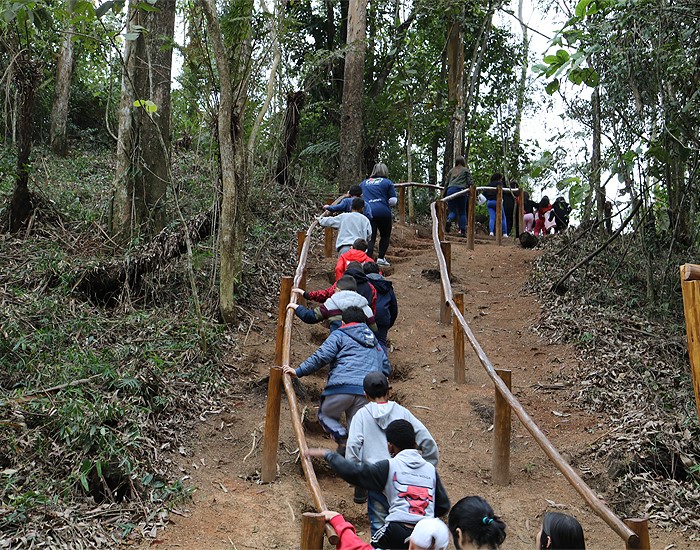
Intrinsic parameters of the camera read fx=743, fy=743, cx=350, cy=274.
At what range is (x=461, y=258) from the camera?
13789 mm

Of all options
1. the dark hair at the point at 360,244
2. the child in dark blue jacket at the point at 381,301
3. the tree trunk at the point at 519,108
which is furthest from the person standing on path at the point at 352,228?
the tree trunk at the point at 519,108

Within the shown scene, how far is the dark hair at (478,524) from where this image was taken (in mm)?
3463

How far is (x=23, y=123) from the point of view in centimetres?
1009

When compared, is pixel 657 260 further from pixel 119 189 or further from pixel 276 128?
pixel 119 189

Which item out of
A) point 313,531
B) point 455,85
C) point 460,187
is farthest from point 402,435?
point 455,85

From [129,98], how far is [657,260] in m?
8.17

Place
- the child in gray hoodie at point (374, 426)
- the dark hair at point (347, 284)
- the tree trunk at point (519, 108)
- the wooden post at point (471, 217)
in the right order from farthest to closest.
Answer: the tree trunk at point (519, 108) → the wooden post at point (471, 217) → the dark hair at point (347, 284) → the child in gray hoodie at point (374, 426)

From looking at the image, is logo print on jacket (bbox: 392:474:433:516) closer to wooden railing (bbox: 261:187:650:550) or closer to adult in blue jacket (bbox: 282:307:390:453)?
wooden railing (bbox: 261:187:650:550)

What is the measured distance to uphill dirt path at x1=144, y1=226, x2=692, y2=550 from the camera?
5848mm

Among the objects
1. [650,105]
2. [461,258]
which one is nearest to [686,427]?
[650,105]

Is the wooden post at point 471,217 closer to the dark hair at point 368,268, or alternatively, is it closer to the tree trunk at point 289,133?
the tree trunk at point 289,133

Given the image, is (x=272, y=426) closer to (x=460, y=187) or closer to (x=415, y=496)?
(x=415, y=496)

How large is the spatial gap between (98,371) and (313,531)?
13.2 ft

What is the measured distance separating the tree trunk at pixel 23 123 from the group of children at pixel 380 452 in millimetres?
4850
